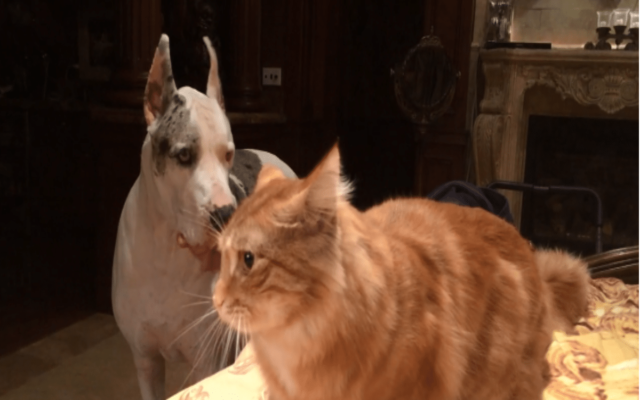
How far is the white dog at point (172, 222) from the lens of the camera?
118 cm

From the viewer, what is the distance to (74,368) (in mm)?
2400

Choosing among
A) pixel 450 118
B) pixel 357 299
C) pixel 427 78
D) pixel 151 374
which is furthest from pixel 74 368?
pixel 450 118

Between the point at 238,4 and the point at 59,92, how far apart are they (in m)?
Result: 1.36

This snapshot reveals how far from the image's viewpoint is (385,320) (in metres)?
0.83

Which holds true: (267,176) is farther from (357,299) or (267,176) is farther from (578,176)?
(578,176)

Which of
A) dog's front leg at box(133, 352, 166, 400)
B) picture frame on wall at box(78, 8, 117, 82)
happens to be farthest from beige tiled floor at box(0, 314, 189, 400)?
picture frame on wall at box(78, 8, 117, 82)

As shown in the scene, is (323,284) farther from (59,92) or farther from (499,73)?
(59,92)

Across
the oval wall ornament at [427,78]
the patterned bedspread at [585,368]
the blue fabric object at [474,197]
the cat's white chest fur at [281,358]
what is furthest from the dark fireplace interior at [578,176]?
the cat's white chest fur at [281,358]

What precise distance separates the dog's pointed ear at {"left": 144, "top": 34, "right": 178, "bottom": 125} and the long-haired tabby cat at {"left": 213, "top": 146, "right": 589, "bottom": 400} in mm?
326

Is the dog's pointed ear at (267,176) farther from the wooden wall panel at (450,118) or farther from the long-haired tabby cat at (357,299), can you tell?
the wooden wall panel at (450,118)

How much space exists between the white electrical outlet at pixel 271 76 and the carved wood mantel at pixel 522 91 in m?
1.24

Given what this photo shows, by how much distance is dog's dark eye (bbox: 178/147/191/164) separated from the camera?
1175 mm

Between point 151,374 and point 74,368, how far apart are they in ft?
3.88

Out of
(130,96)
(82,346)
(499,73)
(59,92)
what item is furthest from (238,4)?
(82,346)
